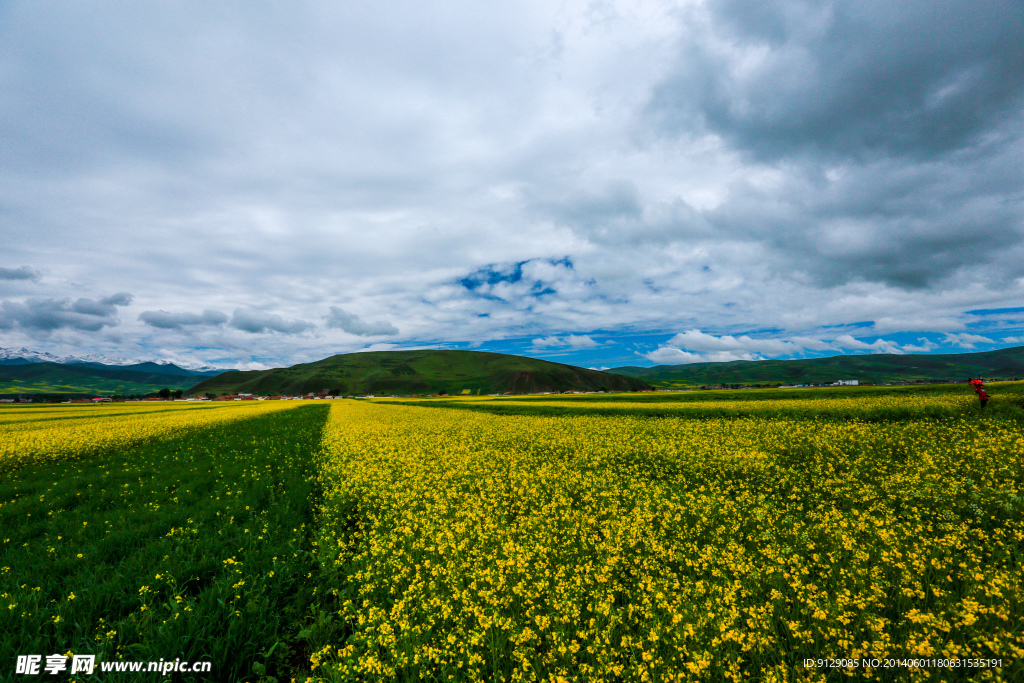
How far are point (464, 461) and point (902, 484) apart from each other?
51.2 ft

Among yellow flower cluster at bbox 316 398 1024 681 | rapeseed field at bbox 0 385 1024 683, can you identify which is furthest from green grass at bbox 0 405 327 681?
yellow flower cluster at bbox 316 398 1024 681

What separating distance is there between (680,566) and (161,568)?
37.1ft

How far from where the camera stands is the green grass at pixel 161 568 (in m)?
6.22

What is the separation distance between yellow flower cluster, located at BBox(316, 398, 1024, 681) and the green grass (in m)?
1.15

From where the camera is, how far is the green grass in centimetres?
622

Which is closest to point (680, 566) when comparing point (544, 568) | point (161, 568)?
point (544, 568)

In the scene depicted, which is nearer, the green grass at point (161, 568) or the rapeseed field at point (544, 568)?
the rapeseed field at point (544, 568)

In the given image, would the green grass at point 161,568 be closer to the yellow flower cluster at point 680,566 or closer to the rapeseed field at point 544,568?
the rapeseed field at point 544,568

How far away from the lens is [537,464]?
17.0 meters

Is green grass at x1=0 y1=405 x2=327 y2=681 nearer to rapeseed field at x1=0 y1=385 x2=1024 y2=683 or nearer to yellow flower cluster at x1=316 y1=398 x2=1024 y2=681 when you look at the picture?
rapeseed field at x1=0 y1=385 x2=1024 y2=683

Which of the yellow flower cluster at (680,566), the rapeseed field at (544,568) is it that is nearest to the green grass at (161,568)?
the rapeseed field at (544,568)

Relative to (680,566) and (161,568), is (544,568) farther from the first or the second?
(161,568)

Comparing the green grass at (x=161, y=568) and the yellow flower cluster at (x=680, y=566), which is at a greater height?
the yellow flower cluster at (x=680, y=566)

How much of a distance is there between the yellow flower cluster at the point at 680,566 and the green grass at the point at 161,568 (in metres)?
1.15
